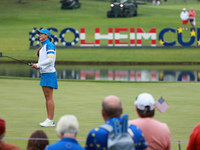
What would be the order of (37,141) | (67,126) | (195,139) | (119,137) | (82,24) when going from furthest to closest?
1. (82,24)
2. (195,139)
3. (37,141)
4. (119,137)
5. (67,126)

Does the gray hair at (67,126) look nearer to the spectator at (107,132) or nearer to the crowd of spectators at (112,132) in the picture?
the crowd of spectators at (112,132)

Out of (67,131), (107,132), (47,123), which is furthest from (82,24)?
(67,131)

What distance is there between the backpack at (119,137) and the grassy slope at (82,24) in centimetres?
2452

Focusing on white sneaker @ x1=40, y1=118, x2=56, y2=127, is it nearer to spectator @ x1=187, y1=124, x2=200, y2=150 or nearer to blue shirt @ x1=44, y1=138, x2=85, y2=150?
spectator @ x1=187, y1=124, x2=200, y2=150

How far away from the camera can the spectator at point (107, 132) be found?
15.4 ft

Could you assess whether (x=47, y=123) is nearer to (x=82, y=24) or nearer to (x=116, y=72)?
(x=116, y=72)

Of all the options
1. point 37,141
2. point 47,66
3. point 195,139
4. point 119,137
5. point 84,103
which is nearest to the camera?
point 119,137

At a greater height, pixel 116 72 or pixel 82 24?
pixel 82 24

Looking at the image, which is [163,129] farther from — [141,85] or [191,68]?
[191,68]

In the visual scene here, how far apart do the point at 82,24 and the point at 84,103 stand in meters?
35.0

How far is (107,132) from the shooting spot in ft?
15.4

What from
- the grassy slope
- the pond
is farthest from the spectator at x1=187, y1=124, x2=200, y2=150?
the grassy slope

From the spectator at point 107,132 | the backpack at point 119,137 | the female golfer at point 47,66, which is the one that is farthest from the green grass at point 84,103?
the backpack at point 119,137

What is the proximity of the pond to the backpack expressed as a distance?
16.0 meters
